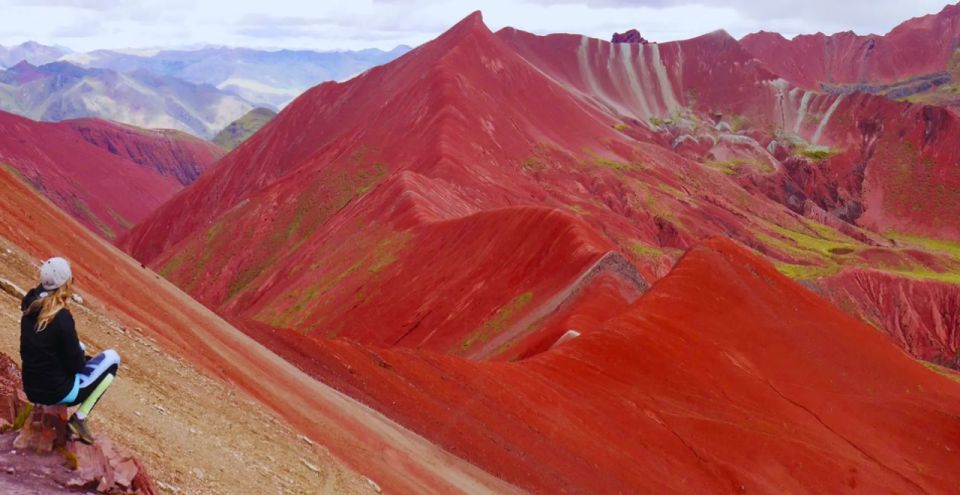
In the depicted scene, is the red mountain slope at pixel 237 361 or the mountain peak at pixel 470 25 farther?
the mountain peak at pixel 470 25

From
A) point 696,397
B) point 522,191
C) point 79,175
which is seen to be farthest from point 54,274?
point 79,175

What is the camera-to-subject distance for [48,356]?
8430mm

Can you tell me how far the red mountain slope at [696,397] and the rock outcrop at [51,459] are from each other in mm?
14341

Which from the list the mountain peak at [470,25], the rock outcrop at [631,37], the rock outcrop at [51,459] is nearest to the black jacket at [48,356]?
the rock outcrop at [51,459]

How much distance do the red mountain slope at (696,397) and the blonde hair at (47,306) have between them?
50.3ft

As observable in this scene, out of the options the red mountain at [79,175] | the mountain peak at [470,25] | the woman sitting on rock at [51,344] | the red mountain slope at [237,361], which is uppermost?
the mountain peak at [470,25]

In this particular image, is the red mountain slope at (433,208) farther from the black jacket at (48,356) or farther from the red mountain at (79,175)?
the red mountain at (79,175)

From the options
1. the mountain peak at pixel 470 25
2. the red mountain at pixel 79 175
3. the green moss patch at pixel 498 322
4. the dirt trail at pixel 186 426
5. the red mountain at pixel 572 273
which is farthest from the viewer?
the red mountain at pixel 79 175

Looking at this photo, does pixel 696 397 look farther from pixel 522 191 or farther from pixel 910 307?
pixel 910 307

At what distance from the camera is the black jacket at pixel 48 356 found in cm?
836

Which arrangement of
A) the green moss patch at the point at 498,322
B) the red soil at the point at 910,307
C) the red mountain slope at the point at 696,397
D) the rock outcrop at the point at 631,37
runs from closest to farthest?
1. the red mountain slope at the point at 696,397
2. the green moss patch at the point at 498,322
3. the red soil at the point at 910,307
4. the rock outcrop at the point at 631,37

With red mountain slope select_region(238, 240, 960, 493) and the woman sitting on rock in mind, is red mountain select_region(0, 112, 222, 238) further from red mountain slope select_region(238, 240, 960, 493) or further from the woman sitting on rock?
the woman sitting on rock

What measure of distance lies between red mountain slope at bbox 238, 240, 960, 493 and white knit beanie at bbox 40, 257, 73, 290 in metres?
15.4

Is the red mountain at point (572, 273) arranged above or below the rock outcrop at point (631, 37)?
below
